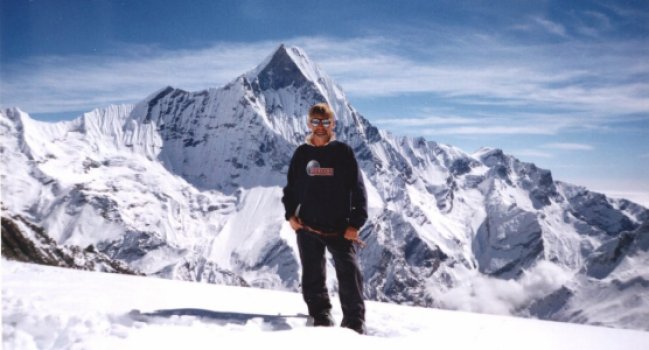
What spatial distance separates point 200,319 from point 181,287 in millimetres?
3770

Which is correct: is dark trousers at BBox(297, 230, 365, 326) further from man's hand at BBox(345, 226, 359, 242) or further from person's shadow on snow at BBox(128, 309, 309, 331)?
person's shadow on snow at BBox(128, 309, 309, 331)

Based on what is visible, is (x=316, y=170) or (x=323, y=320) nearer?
(x=323, y=320)

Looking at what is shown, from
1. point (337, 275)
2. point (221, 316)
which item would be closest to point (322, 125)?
point (337, 275)

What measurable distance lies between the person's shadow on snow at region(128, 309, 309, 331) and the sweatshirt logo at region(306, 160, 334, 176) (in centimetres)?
197

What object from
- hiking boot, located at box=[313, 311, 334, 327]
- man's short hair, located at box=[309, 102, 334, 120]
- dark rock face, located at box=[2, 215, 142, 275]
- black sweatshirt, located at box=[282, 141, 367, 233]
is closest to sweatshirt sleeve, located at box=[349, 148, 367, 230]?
black sweatshirt, located at box=[282, 141, 367, 233]

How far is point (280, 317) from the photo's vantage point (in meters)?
6.99

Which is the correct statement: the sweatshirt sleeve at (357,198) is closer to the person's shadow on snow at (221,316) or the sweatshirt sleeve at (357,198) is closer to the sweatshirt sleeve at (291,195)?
the sweatshirt sleeve at (291,195)

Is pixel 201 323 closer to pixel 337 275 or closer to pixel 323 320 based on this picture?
pixel 323 320

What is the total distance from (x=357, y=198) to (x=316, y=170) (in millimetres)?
689

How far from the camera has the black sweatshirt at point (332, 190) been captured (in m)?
7.05

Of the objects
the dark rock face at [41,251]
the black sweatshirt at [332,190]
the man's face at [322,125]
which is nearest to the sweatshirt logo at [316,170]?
the black sweatshirt at [332,190]

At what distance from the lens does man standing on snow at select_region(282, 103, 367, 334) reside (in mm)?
6953

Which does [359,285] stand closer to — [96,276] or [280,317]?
[280,317]

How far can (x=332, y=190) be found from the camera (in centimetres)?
714
